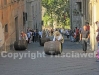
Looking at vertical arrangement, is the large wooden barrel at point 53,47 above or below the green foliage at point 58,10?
below

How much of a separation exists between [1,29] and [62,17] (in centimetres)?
5689

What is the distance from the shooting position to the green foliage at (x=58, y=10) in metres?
78.4

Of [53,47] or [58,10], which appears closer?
[53,47]

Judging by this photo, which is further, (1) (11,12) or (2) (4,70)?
(1) (11,12)

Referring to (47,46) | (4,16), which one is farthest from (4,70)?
(4,16)

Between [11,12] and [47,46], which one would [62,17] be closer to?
[11,12]

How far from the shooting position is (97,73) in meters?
11.1

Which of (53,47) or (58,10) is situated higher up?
(58,10)

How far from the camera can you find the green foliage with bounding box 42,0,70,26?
257 feet

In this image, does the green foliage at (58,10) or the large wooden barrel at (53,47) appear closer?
the large wooden barrel at (53,47)

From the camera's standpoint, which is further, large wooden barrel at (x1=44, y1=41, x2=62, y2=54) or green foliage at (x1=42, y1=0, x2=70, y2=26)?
green foliage at (x1=42, y1=0, x2=70, y2=26)

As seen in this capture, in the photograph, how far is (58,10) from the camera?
79.4 metres

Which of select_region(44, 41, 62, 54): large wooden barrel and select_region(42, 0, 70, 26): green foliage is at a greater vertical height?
select_region(42, 0, 70, 26): green foliage

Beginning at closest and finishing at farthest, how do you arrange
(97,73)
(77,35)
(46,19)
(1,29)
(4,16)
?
(97,73) → (1,29) → (4,16) → (77,35) → (46,19)
